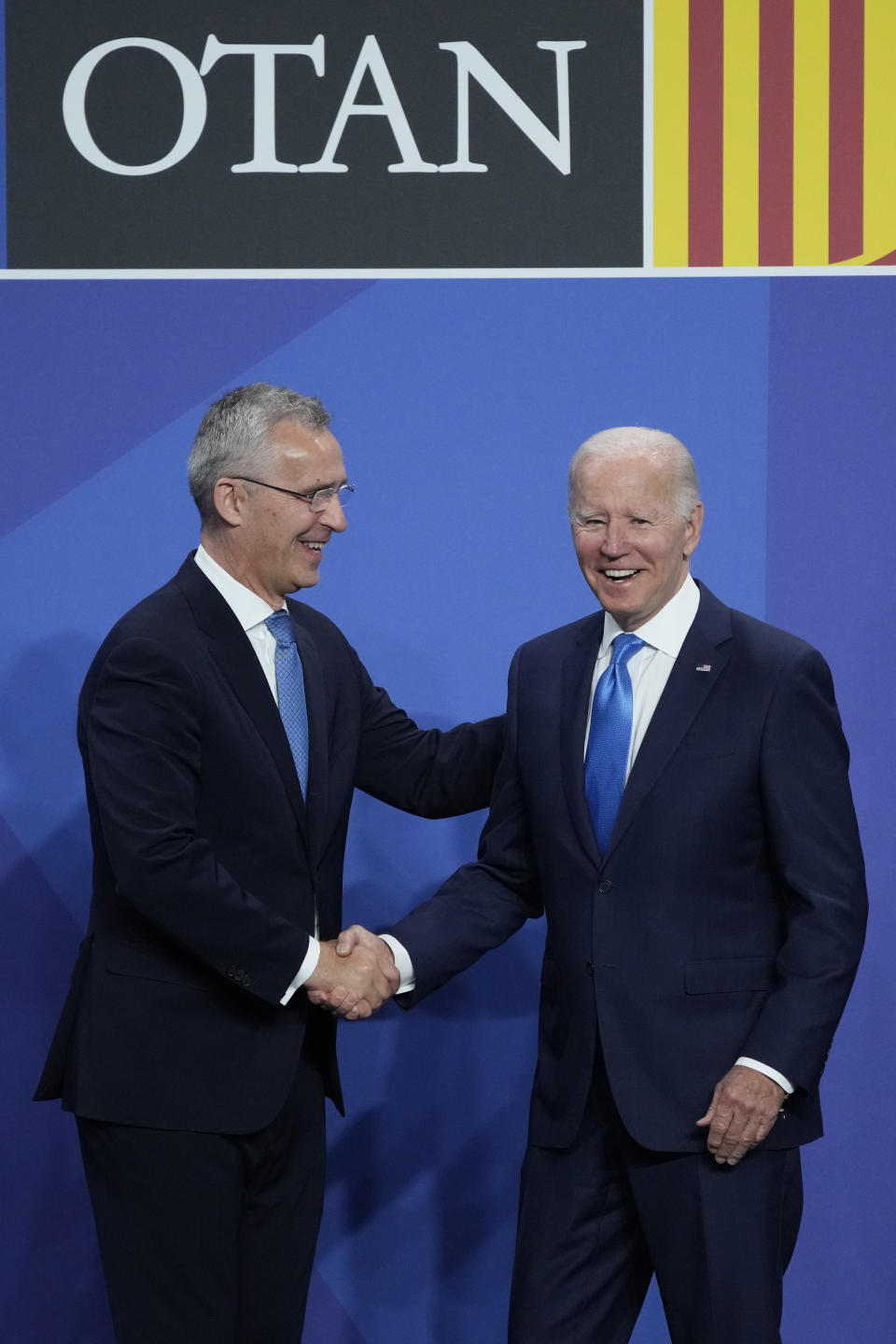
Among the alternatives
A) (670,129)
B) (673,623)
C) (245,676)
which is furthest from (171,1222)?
(670,129)

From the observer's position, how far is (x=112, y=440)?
316 centimetres

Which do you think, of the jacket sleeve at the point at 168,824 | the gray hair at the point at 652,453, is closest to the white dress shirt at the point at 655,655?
the gray hair at the point at 652,453

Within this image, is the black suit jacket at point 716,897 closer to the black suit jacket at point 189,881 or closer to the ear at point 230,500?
the black suit jacket at point 189,881

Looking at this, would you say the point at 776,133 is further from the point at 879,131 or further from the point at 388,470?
the point at 388,470

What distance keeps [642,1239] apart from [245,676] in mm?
1018

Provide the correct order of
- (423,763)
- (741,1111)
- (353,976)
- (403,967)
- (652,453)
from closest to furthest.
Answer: (741,1111), (652,453), (353,976), (403,967), (423,763)

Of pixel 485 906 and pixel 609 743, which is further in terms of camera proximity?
pixel 485 906

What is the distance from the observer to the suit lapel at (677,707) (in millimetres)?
2150

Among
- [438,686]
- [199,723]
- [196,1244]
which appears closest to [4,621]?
[438,686]

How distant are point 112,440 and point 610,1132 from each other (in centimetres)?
174

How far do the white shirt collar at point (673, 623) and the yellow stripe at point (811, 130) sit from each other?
1182 millimetres

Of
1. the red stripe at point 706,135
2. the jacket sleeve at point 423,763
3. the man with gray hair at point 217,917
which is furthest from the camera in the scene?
the red stripe at point 706,135

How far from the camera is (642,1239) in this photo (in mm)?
2285

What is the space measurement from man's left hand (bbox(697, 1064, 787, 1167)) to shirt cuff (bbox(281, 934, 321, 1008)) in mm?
605
